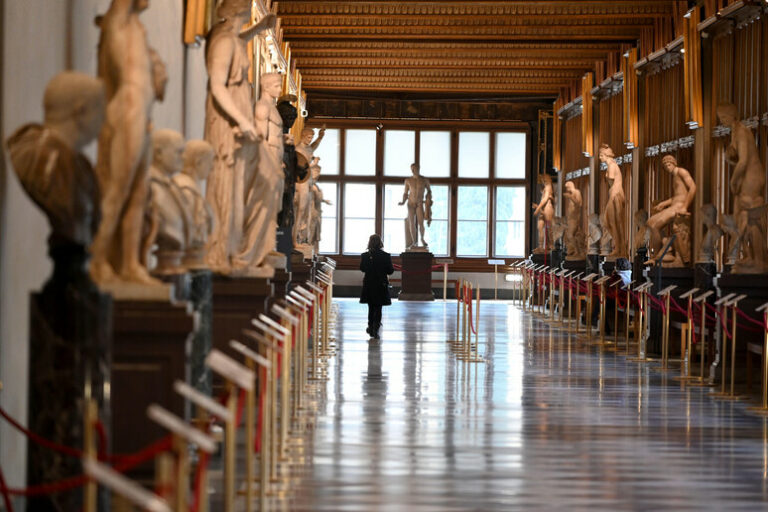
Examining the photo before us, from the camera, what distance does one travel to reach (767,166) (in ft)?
49.3

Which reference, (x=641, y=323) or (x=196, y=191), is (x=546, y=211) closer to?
(x=641, y=323)

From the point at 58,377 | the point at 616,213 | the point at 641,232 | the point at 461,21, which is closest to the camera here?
the point at 58,377

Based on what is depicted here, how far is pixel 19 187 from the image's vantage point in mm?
6387

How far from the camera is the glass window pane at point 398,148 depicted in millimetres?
33625

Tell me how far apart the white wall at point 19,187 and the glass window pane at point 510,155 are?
2679cm

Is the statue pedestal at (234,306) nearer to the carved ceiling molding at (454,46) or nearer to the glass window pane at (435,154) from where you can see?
the carved ceiling molding at (454,46)

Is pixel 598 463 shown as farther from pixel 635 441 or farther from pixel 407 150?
pixel 407 150

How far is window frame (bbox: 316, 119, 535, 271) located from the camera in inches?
1317

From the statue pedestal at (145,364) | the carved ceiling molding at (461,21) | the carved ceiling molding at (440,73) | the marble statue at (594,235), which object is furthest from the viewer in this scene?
the carved ceiling molding at (440,73)

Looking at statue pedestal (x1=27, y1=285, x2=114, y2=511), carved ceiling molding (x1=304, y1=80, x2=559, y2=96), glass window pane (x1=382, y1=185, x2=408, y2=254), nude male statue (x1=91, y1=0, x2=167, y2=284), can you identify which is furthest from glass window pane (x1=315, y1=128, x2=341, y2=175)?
statue pedestal (x1=27, y1=285, x2=114, y2=511)

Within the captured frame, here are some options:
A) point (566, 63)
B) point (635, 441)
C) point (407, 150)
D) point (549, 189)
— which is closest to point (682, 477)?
point (635, 441)

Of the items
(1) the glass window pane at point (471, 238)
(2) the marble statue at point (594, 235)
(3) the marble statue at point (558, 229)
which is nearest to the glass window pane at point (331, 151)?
(1) the glass window pane at point (471, 238)

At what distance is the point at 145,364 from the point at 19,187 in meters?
1.24

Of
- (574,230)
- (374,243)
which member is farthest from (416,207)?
(374,243)
